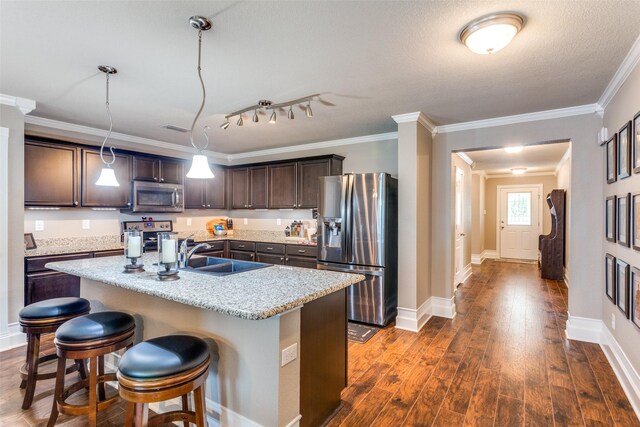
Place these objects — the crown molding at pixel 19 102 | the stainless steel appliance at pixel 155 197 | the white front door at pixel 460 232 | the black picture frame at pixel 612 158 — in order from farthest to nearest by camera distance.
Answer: the white front door at pixel 460 232 < the stainless steel appliance at pixel 155 197 < the crown molding at pixel 19 102 < the black picture frame at pixel 612 158

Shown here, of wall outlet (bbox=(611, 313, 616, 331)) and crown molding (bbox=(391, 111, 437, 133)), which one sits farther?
crown molding (bbox=(391, 111, 437, 133))

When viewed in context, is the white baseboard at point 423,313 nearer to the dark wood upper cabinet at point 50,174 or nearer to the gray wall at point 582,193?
the gray wall at point 582,193

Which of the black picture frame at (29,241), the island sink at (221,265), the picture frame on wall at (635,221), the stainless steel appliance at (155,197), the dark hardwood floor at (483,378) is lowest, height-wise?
the dark hardwood floor at (483,378)

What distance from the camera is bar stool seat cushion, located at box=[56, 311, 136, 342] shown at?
1.79m

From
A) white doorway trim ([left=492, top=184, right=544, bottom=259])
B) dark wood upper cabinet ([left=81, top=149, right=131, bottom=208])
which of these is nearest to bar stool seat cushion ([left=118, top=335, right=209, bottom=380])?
dark wood upper cabinet ([left=81, top=149, right=131, bottom=208])

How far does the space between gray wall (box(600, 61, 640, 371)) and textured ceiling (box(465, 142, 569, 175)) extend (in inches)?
81.3

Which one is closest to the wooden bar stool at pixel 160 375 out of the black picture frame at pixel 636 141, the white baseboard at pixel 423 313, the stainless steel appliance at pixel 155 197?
the white baseboard at pixel 423 313

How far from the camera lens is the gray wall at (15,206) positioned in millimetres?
3133

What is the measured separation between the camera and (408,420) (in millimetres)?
2074

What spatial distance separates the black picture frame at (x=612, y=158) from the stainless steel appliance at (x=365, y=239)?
200 centimetres

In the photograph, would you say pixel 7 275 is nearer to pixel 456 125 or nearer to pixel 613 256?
pixel 456 125

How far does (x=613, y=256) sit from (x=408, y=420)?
7.58 ft

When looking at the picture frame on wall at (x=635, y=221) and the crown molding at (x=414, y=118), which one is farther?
the crown molding at (x=414, y=118)

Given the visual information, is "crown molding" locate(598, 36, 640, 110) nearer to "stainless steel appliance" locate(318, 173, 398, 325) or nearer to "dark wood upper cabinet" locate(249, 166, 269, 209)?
"stainless steel appliance" locate(318, 173, 398, 325)
